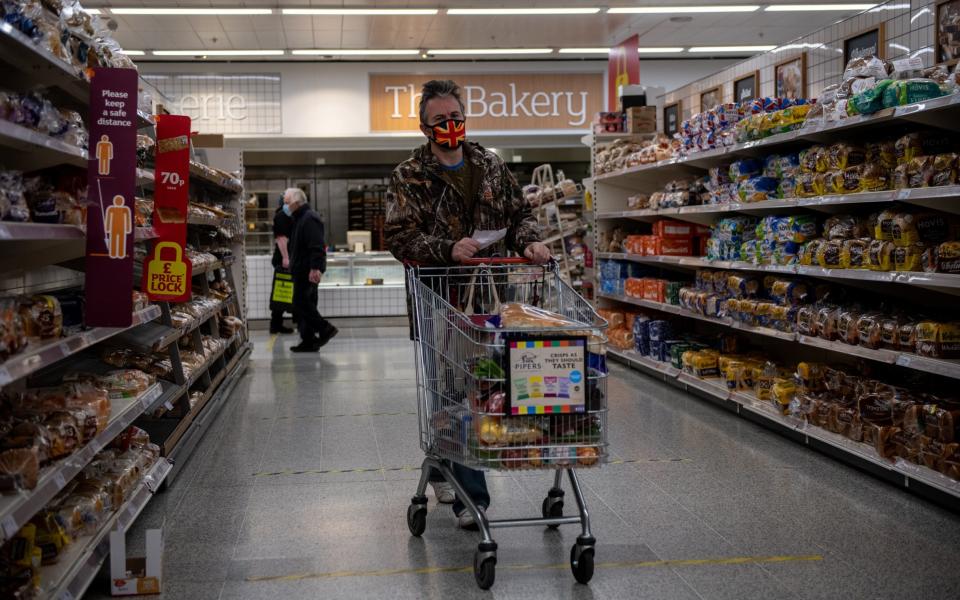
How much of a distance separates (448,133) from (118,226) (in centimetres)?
121

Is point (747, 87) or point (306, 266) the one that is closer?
point (747, 87)

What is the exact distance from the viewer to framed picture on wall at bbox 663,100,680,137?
8039 mm

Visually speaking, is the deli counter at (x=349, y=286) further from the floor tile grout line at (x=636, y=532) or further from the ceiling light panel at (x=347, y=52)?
the floor tile grout line at (x=636, y=532)

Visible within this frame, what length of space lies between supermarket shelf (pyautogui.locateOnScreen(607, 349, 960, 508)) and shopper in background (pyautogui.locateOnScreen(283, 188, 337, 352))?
3558mm

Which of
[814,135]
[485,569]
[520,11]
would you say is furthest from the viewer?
[520,11]

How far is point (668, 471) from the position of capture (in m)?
4.16

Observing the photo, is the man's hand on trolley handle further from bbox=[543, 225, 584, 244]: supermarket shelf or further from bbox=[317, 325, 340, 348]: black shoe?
bbox=[317, 325, 340, 348]: black shoe

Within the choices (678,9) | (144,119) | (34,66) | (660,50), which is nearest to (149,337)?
(144,119)

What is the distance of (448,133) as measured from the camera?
10.6 feet

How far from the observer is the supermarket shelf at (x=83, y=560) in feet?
7.69

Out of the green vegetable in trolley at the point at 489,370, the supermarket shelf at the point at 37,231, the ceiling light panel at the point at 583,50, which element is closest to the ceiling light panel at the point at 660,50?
the ceiling light panel at the point at 583,50

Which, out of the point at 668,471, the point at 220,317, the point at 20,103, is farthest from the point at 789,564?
the point at 220,317

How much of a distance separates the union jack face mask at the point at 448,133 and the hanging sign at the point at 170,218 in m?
1.16

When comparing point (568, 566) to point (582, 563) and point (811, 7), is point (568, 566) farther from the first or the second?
point (811, 7)
